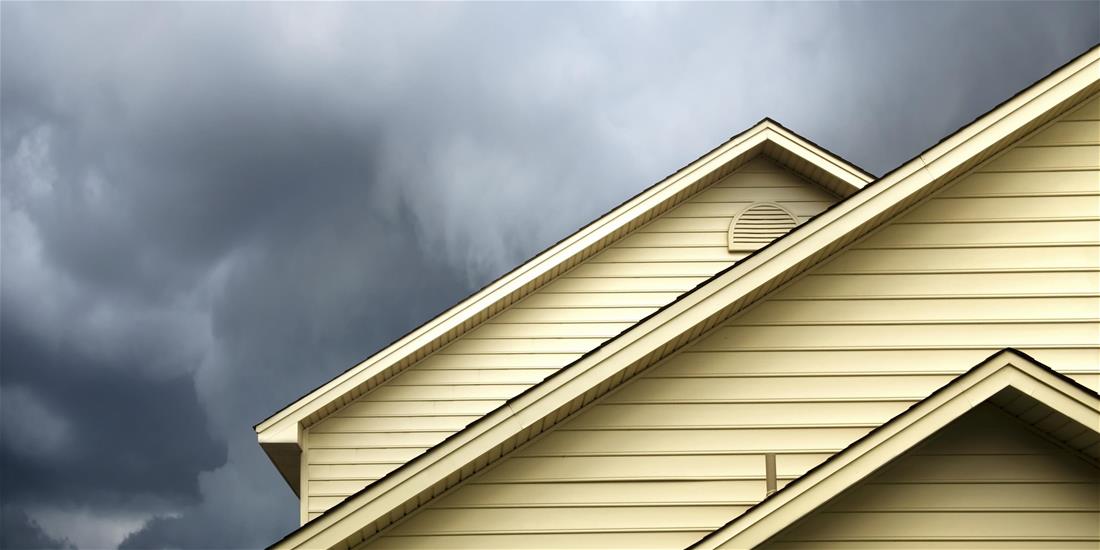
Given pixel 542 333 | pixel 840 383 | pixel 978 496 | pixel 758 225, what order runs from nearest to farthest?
pixel 978 496, pixel 840 383, pixel 758 225, pixel 542 333

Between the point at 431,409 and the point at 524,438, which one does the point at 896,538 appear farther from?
the point at 431,409

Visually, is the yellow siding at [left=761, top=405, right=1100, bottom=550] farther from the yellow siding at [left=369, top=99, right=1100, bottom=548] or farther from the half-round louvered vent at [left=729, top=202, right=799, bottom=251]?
the half-round louvered vent at [left=729, top=202, right=799, bottom=251]

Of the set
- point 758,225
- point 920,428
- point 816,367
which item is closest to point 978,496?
point 920,428

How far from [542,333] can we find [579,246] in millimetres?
1431

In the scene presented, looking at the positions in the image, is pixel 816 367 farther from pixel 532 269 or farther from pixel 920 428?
pixel 532 269

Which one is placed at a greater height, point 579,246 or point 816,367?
point 579,246

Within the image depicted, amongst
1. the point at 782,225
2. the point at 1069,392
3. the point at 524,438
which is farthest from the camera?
the point at 782,225

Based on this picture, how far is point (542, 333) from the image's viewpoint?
1277 cm

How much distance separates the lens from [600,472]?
695 centimetres

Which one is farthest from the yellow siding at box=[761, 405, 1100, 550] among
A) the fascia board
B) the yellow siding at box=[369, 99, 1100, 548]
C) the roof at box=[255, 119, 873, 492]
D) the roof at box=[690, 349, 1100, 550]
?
the fascia board

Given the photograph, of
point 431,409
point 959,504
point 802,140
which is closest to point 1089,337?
point 959,504

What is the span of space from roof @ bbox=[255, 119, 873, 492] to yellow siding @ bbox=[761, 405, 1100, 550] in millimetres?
6905

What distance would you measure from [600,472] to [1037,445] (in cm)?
316

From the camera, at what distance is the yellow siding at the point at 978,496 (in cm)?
568
